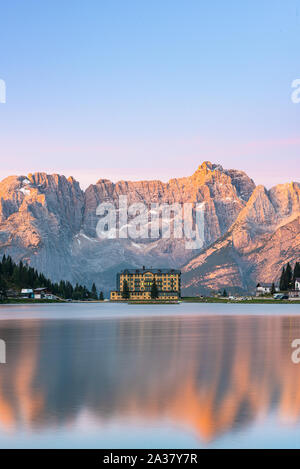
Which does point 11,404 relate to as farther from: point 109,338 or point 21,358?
point 109,338

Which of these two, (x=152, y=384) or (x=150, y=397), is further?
(x=152, y=384)

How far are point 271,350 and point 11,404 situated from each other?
3936cm

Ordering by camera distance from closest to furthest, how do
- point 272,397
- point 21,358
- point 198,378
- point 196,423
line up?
point 196,423 < point 272,397 < point 198,378 < point 21,358

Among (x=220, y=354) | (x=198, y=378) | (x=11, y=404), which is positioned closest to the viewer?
(x=11, y=404)

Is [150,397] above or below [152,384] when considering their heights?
above

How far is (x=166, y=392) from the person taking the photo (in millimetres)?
41219

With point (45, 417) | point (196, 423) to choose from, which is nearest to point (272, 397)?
point (196, 423)

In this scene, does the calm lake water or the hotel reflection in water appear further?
the hotel reflection in water

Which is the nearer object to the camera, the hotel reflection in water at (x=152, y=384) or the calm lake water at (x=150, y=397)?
the calm lake water at (x=150, y=397)
